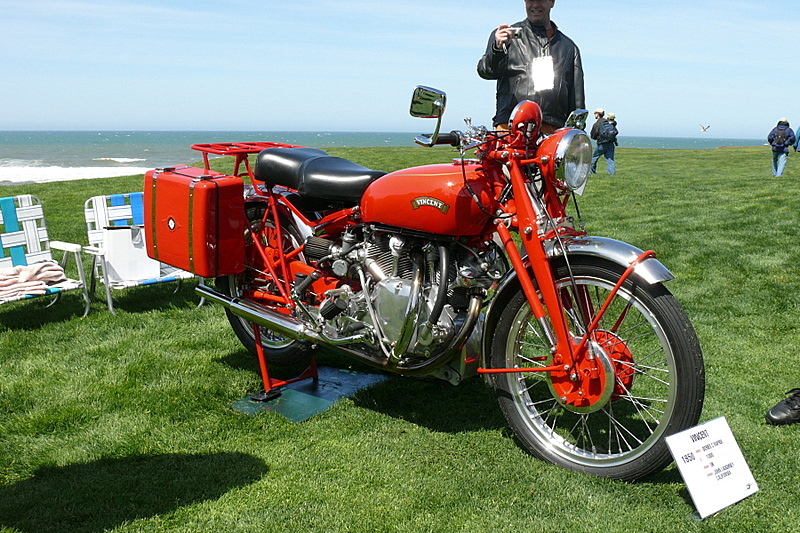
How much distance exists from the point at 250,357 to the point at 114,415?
1.09 meters

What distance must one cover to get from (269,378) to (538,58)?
2430 mm

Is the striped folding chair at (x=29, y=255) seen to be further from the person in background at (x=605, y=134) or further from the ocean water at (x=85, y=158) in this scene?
the person in background at (x=605, y=134)

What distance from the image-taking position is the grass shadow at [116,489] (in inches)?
113

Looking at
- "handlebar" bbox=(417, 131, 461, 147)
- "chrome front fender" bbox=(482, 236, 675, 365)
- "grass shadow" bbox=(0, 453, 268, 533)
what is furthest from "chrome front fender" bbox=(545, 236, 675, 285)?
"grass shadow" bbox=(0, 453, 268, 533)

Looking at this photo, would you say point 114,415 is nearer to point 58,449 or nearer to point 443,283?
point 58,449

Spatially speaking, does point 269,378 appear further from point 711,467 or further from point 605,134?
point 605,134

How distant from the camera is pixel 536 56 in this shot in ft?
14.3

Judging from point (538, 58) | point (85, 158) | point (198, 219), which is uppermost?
point (538, 58)

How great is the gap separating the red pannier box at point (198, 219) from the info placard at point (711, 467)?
8.21 feet

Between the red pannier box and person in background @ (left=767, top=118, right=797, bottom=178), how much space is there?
15.7 m

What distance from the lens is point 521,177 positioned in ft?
9.85

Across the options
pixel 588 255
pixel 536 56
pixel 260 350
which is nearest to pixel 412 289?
pixel 588 255

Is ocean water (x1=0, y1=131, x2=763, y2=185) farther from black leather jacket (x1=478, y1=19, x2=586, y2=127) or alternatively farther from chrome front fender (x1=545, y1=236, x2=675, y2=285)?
chrome front fender (x1=545, y1=236, x2=675, y2=285)

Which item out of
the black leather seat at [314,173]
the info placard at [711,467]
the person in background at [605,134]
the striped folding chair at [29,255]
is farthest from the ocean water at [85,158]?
the person in background at [605,134]
